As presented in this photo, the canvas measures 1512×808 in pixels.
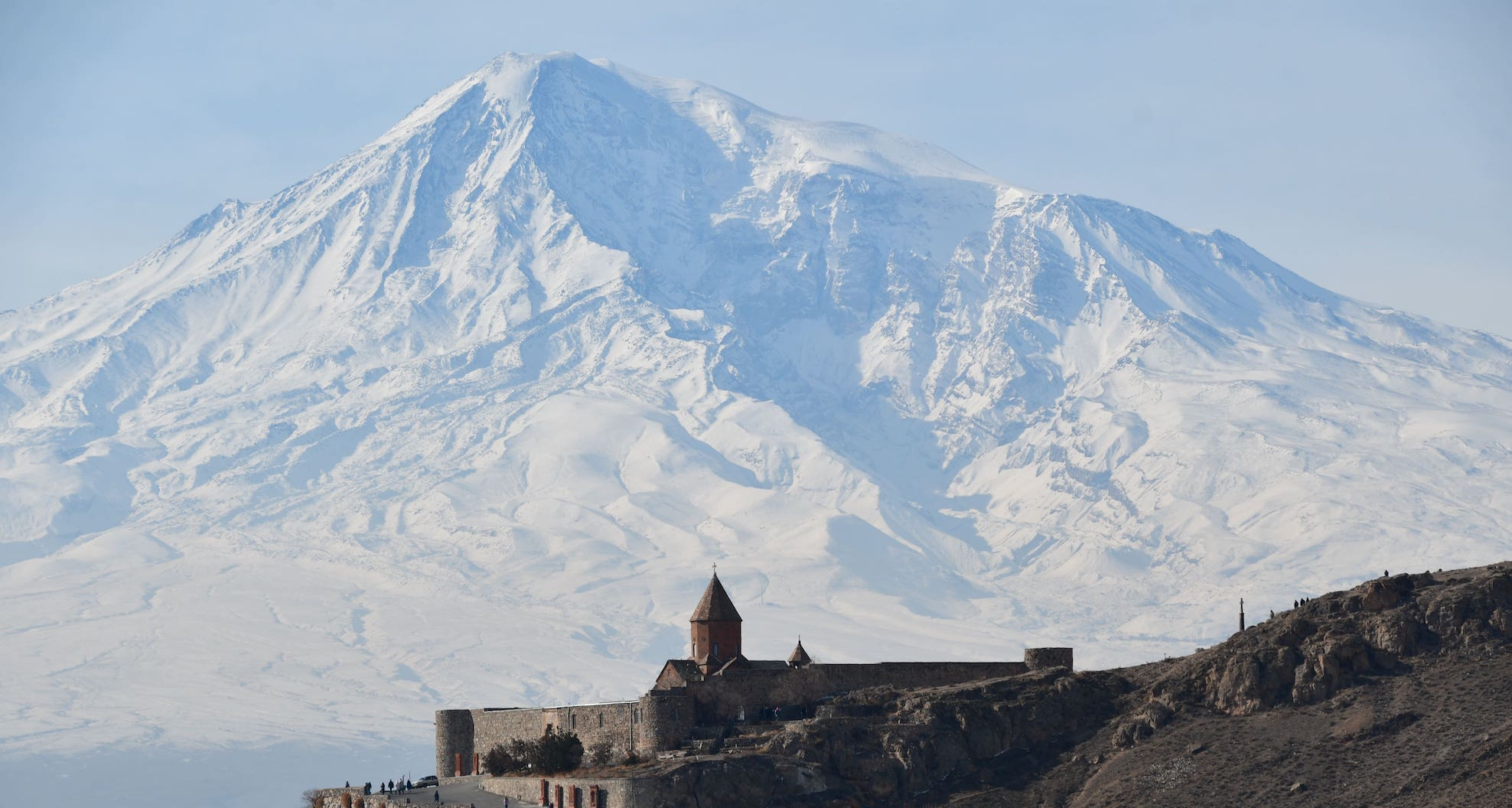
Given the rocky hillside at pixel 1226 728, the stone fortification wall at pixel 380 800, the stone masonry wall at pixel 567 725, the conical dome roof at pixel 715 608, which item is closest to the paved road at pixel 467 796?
the stone fortification wall at pixel 380 800

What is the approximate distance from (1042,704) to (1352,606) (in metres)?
10.0

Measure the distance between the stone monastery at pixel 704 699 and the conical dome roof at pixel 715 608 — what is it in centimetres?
4

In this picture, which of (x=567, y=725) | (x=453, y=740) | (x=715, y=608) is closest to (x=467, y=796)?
(x=567, y=725)

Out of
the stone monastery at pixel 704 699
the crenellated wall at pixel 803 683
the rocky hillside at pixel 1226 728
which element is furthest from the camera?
the crenellated wall at pixel 803 683

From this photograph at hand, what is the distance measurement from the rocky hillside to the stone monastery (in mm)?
1863

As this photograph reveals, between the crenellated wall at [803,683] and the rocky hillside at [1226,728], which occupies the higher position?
the crenellated wall at [803,683]

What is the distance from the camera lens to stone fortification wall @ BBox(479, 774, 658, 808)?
64625 mm

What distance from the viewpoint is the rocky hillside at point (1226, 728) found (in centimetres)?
6328

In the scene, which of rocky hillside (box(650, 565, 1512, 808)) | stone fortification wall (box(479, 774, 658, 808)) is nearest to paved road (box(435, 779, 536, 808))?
stone fortification wall (box(479, 774, 658, 808))

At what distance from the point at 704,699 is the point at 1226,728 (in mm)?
16402

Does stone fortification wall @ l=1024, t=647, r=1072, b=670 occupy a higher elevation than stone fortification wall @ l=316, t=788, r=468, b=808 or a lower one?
higher

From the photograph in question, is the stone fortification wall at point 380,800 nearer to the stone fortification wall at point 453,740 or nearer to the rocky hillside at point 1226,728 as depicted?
the stone fortification wall at point 453,740

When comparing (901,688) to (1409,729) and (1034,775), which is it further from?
(1409,729)

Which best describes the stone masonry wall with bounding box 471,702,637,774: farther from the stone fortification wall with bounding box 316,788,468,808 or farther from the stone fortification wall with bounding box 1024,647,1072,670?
the stone fortification wall with bounding box 1024,647,1072,670
